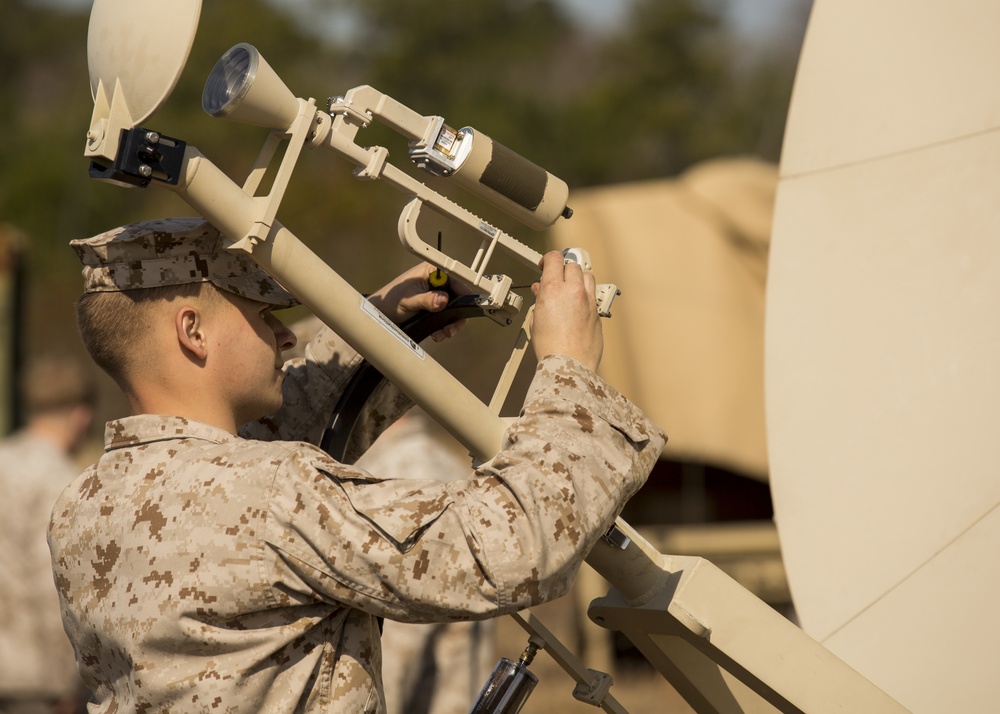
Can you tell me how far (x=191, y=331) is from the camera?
7.30ft

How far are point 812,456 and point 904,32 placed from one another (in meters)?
0.99

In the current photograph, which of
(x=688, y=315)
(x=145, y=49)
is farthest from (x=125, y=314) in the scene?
(x=688, y=315)

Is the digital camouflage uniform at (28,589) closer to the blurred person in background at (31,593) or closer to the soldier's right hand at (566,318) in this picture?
the blurred person in background at (31,593)

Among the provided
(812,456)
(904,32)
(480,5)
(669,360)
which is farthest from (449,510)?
(480,5)

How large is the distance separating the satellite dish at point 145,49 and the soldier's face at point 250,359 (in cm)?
43

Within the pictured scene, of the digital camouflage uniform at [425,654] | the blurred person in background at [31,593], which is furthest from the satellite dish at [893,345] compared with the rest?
the blurred person in background at [31,593]

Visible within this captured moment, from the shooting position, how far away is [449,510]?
77.7 inches

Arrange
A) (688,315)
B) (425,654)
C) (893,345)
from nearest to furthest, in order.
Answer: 1. (893,345)
2. (425,654)
3. (688,315)

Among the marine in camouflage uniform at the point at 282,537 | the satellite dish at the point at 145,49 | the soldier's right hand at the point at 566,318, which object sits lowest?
the marine in camouflage uniform at the point at 282,537

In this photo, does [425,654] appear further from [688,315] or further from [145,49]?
[688,315]

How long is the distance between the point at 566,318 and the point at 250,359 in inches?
23.5

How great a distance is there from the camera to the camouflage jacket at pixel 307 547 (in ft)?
6.39

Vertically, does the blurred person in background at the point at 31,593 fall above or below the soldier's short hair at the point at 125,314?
below

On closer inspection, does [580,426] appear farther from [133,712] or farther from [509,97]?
[509,97]
